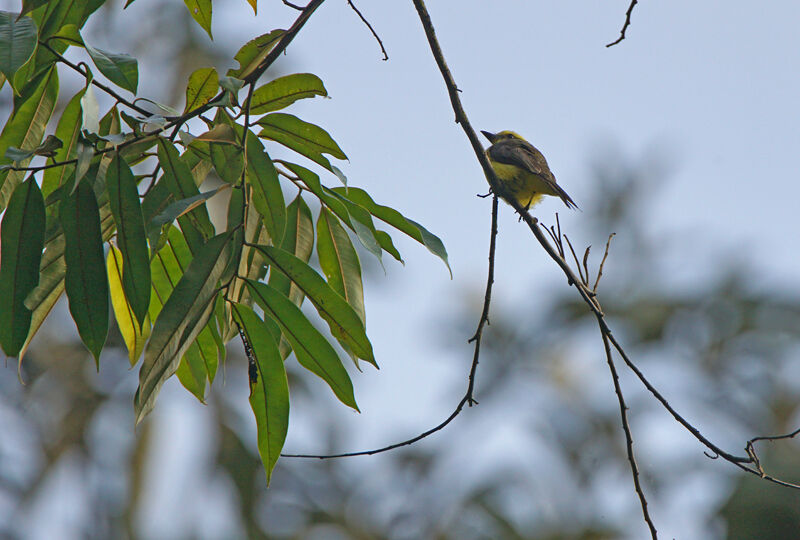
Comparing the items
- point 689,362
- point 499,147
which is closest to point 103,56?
point 499,147

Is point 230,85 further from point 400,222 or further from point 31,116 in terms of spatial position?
point 31,116

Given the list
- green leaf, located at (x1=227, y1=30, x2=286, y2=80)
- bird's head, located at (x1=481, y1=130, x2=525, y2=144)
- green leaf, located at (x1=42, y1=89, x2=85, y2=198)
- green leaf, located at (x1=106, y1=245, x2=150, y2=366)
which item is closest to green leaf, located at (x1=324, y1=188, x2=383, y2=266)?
green leaf, located at (x1=227, y1=30, x2=286, y2=80)

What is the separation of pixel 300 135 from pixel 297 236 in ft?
1.17

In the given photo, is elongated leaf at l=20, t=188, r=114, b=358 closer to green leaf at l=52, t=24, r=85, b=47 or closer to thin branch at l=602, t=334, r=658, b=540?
green leaf at l=52, t=24, r=85, b=47

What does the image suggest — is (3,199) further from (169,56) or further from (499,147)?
(169,56)

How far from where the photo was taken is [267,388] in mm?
1883

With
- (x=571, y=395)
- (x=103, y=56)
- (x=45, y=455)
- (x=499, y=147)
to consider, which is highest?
(x=571, y=395)

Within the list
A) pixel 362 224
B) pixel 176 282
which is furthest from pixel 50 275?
pixel 362 224

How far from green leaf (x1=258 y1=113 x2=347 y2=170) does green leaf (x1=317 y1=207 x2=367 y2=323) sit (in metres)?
0.22

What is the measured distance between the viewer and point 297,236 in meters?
2.38

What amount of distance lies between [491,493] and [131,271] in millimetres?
8731

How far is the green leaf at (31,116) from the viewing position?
2006 mm

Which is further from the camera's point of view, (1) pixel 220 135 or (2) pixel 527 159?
(2) pixel 527 159

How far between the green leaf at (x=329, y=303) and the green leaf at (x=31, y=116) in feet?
2.28
